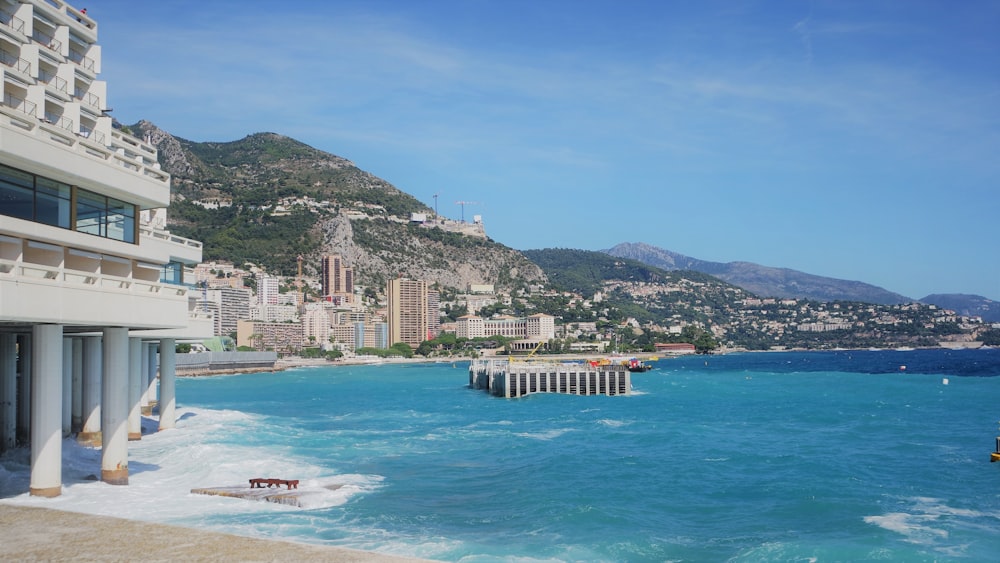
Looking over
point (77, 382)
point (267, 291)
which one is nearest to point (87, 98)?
point (77, 382)

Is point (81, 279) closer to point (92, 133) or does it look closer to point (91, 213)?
point (91, 213)

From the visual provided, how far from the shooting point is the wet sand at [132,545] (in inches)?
368

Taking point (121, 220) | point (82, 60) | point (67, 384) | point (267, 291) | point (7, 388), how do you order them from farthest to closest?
point (267, 291), point (67, 384), point (82, 60), point (7, 388), point (121, 220)

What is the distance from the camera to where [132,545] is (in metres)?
9.95

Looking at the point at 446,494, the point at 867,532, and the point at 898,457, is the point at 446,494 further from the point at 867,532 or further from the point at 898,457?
the point at 898,457

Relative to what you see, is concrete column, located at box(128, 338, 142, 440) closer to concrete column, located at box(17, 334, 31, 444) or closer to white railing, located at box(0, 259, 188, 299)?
concrete column, located at box(17, 334, 31, 444)

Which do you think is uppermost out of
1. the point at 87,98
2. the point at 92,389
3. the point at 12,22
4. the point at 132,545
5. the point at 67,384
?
the point at 12,22

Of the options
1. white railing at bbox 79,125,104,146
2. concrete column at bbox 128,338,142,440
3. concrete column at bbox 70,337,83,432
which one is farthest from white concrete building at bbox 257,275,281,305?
white railing at bbox 79,125,104,146

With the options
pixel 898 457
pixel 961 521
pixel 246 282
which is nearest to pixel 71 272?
pixel 961 521

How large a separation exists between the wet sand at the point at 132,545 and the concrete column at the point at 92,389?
8.08 m

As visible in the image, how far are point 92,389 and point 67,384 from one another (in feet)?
19.9

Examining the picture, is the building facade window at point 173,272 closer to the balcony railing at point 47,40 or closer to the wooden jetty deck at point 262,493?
the balcony railing at point 47,40

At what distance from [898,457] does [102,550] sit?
27235 millimetres

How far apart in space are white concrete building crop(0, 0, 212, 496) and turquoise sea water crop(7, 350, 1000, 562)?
1410mm
